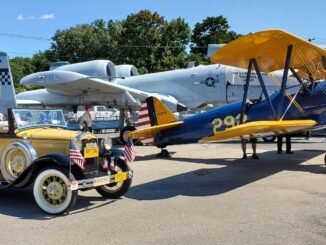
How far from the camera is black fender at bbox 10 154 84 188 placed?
620cm

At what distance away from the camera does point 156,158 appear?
42.8 feet

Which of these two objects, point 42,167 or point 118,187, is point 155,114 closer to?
point 118,187

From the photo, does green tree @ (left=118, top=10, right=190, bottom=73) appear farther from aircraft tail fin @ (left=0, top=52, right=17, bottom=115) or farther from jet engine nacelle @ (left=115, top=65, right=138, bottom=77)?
aircraft tail fin @ (left=0, top=52, right=17, bottom=115)

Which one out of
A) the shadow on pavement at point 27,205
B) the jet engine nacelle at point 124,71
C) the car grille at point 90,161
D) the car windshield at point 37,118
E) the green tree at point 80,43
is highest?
the green tree at point 80,43

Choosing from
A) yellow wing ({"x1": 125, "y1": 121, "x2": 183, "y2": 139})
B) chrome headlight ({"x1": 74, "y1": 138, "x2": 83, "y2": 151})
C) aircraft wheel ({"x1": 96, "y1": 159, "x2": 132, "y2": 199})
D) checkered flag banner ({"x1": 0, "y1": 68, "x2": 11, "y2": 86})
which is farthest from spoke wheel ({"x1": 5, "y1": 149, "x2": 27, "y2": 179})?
yellow wing ({"x1": 125, "y1": 121, "x2": 183, "y2": 139})

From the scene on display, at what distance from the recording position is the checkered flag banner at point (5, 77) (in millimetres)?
10883

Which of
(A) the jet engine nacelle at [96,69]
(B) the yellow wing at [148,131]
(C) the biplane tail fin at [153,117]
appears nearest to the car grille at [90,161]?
(B) the yellow wing at [148,131]

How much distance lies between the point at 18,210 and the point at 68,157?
1227 millimetres

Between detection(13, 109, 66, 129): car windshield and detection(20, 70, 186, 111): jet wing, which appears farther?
detection(20, 70, 186, 111): jet wing

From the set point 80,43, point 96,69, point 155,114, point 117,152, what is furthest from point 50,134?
point 80,43

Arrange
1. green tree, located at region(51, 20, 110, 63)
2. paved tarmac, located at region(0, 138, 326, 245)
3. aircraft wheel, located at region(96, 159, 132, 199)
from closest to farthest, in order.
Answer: paved tarmac, located at region(0, 138, 326, 245)
aircraft wheel, located at region(96, 159, 132, 199)
green tree, located at region(51, 20, 110, 63)

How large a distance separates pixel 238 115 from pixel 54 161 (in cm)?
660

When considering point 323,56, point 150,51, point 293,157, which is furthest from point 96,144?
point 150,51

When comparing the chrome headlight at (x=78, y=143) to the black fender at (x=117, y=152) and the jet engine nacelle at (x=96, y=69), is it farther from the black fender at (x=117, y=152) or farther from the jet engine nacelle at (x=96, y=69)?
the jet engine nacelle at (x=96, y=69)
